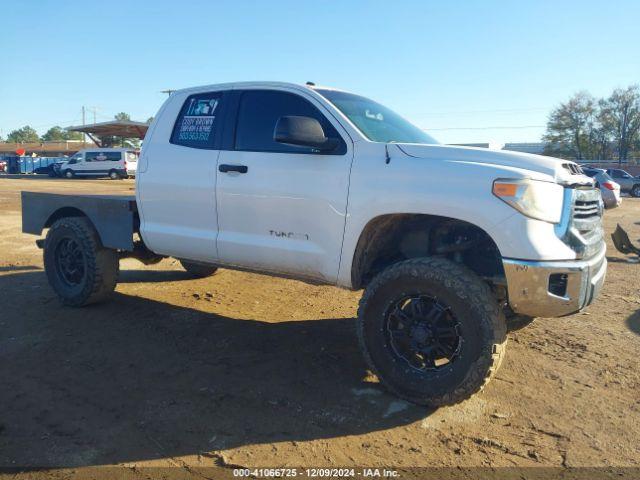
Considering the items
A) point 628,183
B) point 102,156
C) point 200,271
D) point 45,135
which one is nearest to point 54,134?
point 45,135

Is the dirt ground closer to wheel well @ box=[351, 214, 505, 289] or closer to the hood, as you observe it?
wheel well @ box=[351, 214, 505, 289]

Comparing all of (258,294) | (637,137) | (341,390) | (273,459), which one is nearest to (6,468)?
(273,459)

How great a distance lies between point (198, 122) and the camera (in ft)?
15.5

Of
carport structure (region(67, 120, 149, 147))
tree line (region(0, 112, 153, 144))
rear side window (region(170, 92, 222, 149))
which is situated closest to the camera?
rear side window (region(170, 92, 222, 149))

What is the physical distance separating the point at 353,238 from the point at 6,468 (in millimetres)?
2401

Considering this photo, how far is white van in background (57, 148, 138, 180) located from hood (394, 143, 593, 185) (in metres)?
33.2

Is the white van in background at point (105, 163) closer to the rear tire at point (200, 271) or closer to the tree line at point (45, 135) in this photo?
the rear tire at point (200, 271)

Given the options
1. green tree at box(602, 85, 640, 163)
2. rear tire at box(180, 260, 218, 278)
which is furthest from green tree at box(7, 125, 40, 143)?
rear tire at box(180, 260, 218, 278)

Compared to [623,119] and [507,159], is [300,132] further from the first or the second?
[623,119]

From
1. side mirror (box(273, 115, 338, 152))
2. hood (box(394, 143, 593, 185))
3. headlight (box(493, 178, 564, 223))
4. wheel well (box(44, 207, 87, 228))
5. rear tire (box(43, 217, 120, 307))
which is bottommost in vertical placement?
rear tire (box(43, 217, 120, 307))

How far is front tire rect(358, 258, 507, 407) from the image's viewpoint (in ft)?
10.6

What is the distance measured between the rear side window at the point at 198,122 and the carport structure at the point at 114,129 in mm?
33287

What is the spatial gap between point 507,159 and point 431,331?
120 centimetres

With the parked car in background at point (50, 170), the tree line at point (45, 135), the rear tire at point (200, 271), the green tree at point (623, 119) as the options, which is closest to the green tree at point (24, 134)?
the tree line at point (45, 135)
